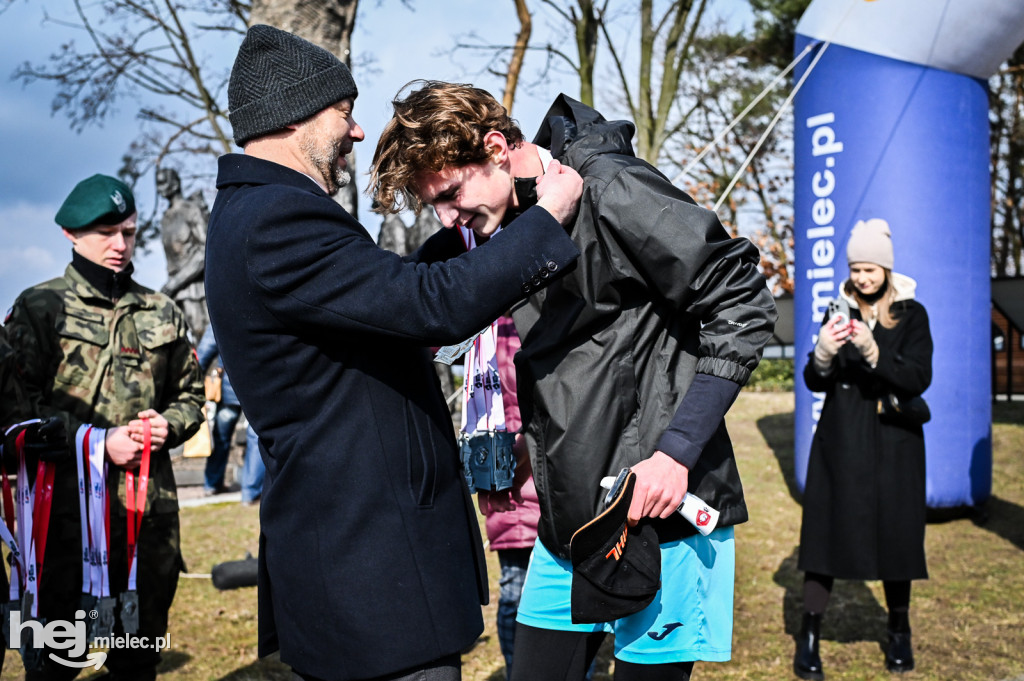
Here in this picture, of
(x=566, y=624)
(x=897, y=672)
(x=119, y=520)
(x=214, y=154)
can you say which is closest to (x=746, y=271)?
(x=566, y=624)

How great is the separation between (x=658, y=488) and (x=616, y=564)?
0.20m

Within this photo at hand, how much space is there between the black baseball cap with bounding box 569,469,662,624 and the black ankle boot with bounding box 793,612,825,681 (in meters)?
2.64

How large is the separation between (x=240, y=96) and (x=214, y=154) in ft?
52.2

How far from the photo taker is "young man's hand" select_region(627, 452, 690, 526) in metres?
1.95

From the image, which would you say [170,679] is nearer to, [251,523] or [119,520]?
[119,520]

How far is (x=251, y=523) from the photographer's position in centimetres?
765

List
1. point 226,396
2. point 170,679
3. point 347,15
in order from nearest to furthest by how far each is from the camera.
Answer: point 170,679, point 347,15, point 226,396

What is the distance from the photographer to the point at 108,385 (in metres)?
3.55

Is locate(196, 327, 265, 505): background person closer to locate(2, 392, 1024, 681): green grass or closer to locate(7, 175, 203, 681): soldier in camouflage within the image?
locate(2, 392, 1024, 681): green grass

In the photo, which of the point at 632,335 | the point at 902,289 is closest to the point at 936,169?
the point at 902,289

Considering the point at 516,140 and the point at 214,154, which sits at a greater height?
the point at 214,154

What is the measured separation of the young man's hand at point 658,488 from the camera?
76.9 inches

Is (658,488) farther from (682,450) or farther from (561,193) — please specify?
(561,193)

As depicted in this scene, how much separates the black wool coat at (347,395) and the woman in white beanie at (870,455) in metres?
3.03
